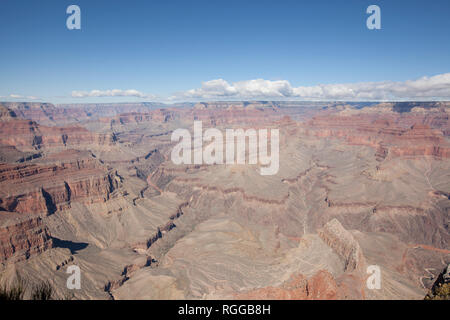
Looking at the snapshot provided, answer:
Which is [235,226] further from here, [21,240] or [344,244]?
[21,240]

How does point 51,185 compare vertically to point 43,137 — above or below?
below

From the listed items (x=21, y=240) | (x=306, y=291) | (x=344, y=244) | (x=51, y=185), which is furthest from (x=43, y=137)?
(x=306, y=291)

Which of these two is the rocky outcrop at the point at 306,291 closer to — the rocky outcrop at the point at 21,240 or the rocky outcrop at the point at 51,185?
the rocky outcrop at the point at 21,240

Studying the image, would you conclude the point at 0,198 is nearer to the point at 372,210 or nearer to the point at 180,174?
the point at 180,174

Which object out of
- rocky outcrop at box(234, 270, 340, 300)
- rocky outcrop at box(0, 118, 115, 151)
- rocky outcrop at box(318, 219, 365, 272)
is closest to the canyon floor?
rocky outcrop at box(234, 270, 340, 300)

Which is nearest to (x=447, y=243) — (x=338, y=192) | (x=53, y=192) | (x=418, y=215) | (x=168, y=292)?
(x=418, y=215)

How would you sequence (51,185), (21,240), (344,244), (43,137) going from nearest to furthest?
(344,244) < (21,240) < (51,185) < (43,137)

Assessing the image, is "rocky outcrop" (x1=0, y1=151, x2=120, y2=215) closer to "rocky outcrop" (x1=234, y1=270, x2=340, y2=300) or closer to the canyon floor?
the canyon floor
